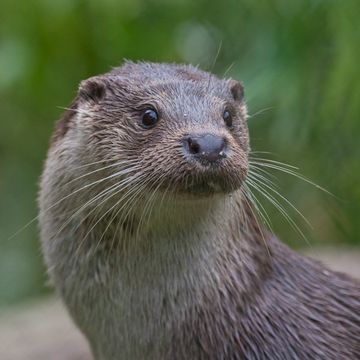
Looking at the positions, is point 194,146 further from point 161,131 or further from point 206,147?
point 161,131

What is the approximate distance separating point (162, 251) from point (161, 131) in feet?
1.41

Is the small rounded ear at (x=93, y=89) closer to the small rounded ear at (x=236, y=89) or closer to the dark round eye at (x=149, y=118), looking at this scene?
the dark round eye at (x=149, y=118)

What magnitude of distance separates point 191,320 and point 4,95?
3.19 meters

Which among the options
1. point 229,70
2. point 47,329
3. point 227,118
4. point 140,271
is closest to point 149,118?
point 227,118

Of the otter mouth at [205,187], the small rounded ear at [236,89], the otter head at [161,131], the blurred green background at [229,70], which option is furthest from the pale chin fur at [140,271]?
the blurred green background at [229,70]

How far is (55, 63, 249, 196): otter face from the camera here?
2.94 metres

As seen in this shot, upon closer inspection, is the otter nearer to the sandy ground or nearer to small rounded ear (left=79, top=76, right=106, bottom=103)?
small rounded ear (left=79, top=76, right=106, bottom=103)

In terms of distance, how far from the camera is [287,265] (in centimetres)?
351

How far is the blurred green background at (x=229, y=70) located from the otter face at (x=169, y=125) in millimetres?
936

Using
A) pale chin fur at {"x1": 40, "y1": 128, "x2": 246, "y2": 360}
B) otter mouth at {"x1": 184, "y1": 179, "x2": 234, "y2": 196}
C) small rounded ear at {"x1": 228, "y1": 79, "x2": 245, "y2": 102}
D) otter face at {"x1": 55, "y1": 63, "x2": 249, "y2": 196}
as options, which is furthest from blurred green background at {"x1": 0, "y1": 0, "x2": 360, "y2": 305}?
otter mouth at {"x1": 184, "y1": 179, "x2": 234, "y2": 196}

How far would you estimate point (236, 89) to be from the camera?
3424 millimetres

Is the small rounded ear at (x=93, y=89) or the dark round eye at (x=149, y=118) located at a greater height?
the small rounded ear at (x=93, y=89)

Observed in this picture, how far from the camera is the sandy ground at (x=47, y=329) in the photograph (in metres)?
4.68

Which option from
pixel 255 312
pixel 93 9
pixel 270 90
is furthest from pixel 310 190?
pixel 255 312
